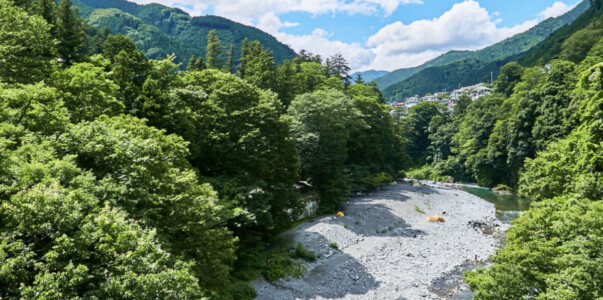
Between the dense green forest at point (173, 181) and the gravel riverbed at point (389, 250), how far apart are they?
1.82 metres

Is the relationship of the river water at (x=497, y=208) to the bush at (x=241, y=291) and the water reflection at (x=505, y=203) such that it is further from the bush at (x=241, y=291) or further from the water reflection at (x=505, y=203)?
the bush at (x=241, y=291)

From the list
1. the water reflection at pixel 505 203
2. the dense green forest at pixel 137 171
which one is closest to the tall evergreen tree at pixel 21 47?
the dense green forest at pixel 137 171

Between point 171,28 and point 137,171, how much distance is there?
7768 inches

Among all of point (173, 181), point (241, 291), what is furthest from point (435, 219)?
point (173, 181)

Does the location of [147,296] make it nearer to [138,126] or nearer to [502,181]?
[138,126]

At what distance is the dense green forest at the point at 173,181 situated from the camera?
8.33m

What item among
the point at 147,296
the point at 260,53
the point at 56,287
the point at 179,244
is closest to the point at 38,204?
the point at 56,287

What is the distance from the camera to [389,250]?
28.4 m

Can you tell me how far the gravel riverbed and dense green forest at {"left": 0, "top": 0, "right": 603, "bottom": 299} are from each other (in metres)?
1.82

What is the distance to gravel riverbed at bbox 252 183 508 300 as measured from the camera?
71.4 feet

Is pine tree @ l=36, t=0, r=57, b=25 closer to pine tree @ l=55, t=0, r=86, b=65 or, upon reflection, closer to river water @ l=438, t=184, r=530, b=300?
pine tree @ l=55, t=0, r=86, b=65

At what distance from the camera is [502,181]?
63.7m

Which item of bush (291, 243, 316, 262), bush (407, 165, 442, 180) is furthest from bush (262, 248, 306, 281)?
bush (407, 165, 442, 180)

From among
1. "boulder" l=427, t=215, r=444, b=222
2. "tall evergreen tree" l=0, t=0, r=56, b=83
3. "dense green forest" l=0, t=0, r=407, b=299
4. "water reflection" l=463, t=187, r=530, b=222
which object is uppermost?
"tall evergreen tree" l=0, t=0, r=56, b=83
